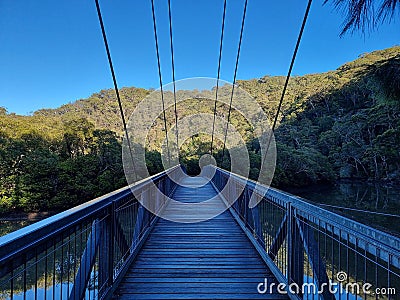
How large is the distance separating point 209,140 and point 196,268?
28.7 m

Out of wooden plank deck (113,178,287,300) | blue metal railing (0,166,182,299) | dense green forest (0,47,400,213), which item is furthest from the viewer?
dense green forest (0,47,400,213)

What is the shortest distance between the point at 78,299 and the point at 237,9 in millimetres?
16669

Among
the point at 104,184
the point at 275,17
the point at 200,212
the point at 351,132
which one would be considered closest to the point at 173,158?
the point at 104,184

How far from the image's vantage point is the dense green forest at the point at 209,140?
2034 centimetres

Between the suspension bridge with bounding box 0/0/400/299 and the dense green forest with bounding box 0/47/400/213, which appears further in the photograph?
the dense green forest with bounding box 0/47/400/213

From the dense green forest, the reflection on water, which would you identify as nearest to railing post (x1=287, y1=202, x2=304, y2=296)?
the dense green forest

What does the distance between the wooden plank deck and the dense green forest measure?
11.0 ft

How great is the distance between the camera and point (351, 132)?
31.1 m

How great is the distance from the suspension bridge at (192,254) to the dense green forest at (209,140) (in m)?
3.38

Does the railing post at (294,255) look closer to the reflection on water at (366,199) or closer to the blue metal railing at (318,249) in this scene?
the blue metal railing at (318,249)

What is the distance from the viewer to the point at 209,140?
31656 millimetres

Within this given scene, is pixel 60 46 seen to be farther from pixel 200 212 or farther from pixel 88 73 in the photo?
pixel 200 212

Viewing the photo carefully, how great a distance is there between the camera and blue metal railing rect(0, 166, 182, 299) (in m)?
1.19

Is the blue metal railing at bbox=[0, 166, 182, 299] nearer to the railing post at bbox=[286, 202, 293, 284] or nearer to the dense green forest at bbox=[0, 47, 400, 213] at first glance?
the railing post at bbox=[286, 202, 293, 284]
